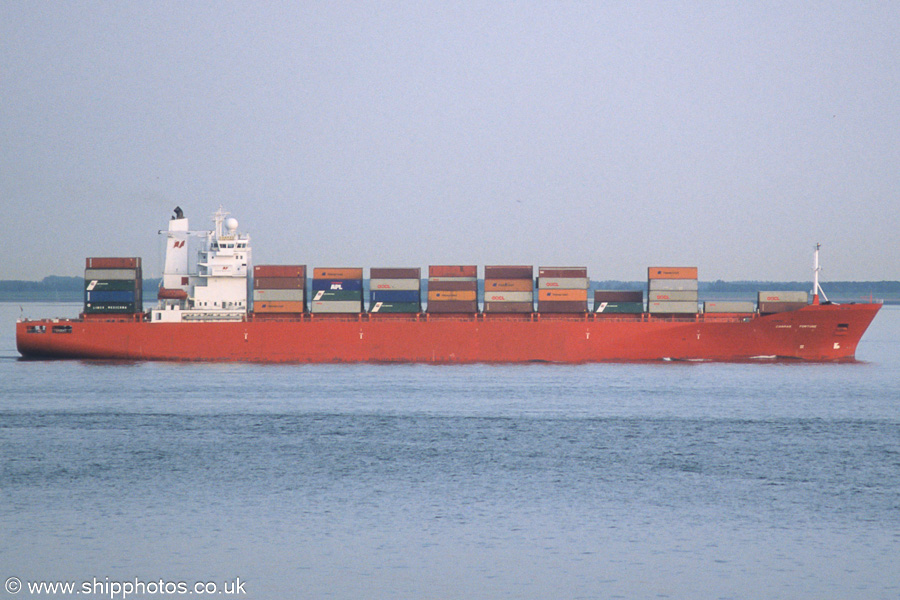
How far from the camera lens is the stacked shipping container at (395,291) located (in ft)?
147

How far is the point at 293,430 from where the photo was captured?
1059 inches

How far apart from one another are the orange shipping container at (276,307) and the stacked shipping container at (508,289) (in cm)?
934

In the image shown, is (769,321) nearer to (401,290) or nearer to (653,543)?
(401,290)

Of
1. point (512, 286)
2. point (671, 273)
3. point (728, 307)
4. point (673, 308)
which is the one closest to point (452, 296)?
point (512, 286)

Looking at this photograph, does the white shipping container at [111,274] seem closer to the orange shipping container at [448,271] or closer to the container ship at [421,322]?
the container ship at [421,322]

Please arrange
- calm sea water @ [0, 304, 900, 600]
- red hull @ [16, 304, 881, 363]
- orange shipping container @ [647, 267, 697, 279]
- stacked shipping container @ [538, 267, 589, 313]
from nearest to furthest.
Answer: calm sea water @ [0, 304, 900, 600] < red hull @ [16, 304, 881, 363] < stacked shipping container @ [538, 267, 589, 313] < orange shipping container @ [647, 267, 697, 279]

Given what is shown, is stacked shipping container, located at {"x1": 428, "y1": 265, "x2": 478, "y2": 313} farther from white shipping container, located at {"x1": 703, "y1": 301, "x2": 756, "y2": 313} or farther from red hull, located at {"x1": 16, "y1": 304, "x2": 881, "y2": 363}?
white shipping container, located at {"x1": 703, "y1": 301, "x2": 756, "y2": 313}

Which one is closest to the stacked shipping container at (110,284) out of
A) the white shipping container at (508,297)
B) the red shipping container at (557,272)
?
the white shipping container at (508,297)

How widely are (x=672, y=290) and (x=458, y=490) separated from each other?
27.4m

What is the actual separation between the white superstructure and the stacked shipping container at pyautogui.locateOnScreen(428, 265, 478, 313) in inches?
374

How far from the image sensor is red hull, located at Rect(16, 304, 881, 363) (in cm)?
4325

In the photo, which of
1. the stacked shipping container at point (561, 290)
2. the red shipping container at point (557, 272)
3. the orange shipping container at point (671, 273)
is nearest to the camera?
the stacked shipping container at point (561, 290)

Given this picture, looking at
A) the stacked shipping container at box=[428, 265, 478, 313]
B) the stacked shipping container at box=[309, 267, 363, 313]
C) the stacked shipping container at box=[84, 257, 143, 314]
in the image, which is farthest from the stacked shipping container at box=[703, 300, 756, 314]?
the stacked shipping container at box=[84, 257, 143, 314]

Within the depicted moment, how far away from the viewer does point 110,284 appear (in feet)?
147
